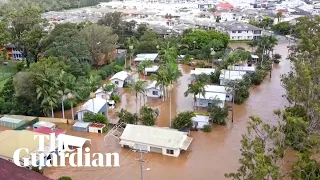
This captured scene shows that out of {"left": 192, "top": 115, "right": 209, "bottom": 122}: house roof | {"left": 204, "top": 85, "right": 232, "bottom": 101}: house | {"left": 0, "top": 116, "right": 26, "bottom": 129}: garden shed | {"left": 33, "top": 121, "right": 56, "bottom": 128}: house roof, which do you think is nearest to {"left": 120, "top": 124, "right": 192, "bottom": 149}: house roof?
{"left": 192, "top": 115, "right": 209, "bottom": 122}: house roof

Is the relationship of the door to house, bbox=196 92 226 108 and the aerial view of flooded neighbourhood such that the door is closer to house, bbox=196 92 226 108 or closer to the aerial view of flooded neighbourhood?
the aerial view of flooded neighbourhood

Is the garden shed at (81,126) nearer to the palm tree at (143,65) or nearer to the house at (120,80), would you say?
the house at (120,80)

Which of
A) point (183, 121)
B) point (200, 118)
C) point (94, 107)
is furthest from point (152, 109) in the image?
point (94, 107)

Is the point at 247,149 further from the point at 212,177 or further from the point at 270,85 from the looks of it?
the point at 270,85

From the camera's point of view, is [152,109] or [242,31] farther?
[242,31]

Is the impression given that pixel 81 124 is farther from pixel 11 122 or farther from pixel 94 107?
pixel 11 122

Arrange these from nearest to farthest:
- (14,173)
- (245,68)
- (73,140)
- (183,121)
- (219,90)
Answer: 1. (14,173)
2. (73,140)
3. (183,121)
4. (219,90)
5. (245,68)
